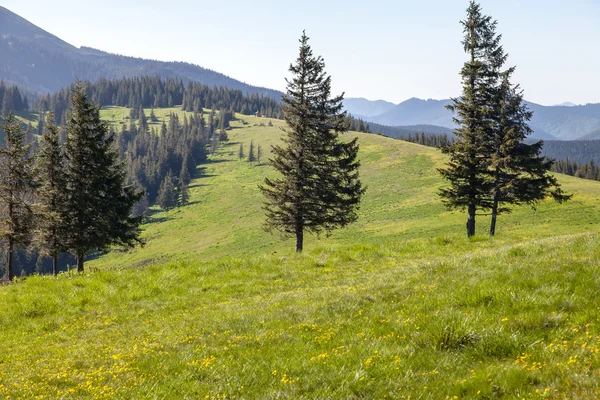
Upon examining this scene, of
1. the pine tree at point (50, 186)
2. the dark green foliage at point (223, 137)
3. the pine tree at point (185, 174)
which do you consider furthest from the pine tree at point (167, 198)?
the pine tree at point (50, 186)

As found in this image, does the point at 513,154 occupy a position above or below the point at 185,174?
above

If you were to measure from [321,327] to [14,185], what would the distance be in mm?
30378

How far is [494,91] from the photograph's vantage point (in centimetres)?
2788

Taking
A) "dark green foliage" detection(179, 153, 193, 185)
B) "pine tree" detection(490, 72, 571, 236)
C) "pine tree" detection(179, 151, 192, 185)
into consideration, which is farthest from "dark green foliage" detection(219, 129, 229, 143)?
"pine tree" detection(490, 72, 571, 236)

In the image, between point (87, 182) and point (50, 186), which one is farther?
point (50, 186)

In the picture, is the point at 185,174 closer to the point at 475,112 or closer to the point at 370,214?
the point at 370,214

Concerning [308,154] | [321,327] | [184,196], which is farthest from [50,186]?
[184,196]

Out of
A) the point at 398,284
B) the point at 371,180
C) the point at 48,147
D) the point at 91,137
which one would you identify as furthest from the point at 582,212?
the point at 48,147

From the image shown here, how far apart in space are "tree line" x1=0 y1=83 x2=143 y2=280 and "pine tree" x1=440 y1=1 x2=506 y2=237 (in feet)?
87.6

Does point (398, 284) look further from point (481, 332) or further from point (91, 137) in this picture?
point (91, 137)

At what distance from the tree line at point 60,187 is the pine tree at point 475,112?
26688mm

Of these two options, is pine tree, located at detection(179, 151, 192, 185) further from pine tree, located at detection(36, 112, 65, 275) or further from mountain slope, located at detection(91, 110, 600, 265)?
pine tree, located at detection(36, 112, 65, 275)

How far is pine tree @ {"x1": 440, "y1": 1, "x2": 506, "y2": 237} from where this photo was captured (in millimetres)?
27594

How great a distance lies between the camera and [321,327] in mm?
7477
